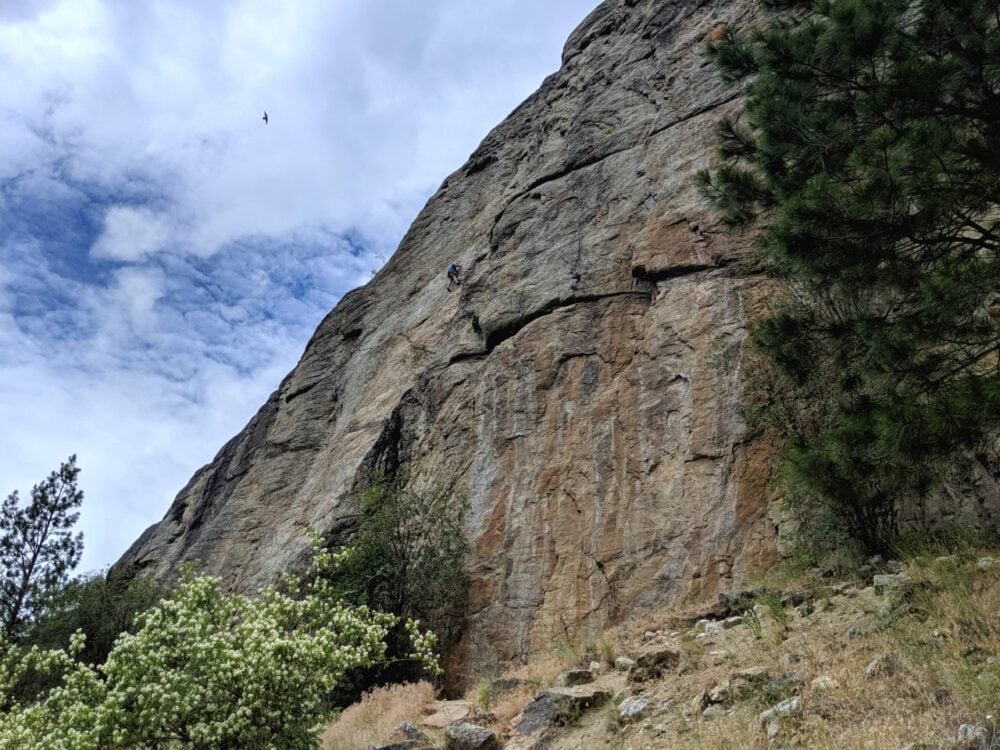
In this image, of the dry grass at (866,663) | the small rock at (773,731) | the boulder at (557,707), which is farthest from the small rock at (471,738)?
the small rock at (773,731)

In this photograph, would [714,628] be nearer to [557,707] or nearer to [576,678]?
[576,678]

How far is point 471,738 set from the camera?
29.7ft

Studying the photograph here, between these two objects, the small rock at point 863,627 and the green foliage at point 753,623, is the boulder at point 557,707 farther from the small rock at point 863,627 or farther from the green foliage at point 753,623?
the small rock at point 863,627

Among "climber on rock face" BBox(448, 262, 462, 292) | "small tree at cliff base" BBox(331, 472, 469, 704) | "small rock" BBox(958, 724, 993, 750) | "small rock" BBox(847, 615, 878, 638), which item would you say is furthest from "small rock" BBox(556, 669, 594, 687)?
"climber on rock face" BBox(448, 262, 462, 292)

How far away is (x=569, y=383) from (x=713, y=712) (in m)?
10.2

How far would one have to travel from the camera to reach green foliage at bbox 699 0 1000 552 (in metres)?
7.16

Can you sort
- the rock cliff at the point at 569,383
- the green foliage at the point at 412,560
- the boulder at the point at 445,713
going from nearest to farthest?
the boulder at the point at 445,713, the rock cliff at the point at 569,383, the green foliage at the point at 412,560

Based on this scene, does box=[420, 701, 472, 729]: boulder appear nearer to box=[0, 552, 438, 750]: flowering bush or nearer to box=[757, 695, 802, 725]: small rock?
box=[0, 552, 438, 750]: flowering bush

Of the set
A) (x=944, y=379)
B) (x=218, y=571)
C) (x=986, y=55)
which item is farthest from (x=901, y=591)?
(x=218, y=571)

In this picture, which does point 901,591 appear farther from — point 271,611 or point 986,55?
point 271,611

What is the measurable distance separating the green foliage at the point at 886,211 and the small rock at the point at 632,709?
10.5 ft

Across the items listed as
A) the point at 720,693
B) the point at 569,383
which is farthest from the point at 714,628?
the point at 569,383

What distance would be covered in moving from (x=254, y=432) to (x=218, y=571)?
699 centimetres

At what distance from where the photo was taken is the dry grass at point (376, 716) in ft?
36.3
